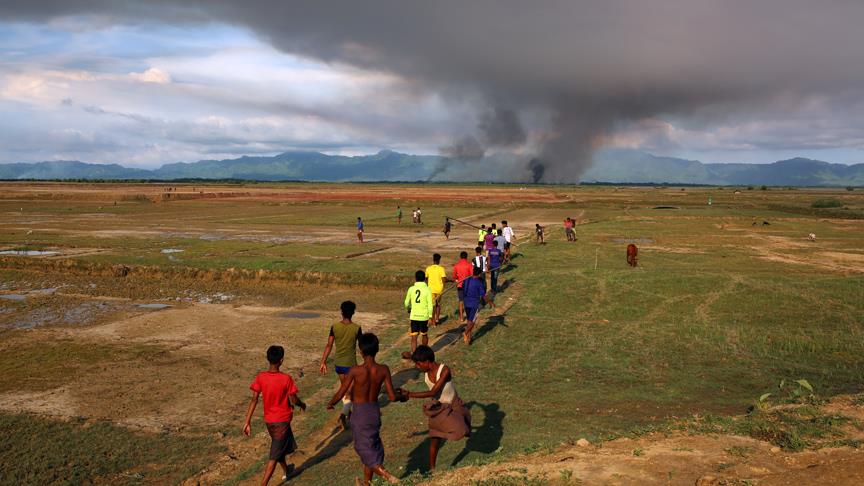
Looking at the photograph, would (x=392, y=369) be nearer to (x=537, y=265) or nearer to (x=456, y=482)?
(x=456, y=482)

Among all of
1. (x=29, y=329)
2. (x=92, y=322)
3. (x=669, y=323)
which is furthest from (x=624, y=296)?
(x=29, y=329)

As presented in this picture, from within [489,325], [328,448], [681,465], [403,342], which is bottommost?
[328,448]

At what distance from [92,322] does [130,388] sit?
783 centimetres

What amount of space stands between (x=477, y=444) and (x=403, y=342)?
697cm

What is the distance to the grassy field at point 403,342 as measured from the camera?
10172mm

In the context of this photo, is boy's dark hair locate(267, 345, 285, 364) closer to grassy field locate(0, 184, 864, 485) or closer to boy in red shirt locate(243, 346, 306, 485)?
boy in red shirt locate(243, 346, 306, 485)

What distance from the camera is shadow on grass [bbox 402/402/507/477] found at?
891cm

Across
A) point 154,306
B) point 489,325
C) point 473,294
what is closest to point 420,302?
point 473,294

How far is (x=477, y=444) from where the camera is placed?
9445 mm

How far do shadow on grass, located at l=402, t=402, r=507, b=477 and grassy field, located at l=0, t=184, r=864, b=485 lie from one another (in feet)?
0.14

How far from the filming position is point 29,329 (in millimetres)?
18312

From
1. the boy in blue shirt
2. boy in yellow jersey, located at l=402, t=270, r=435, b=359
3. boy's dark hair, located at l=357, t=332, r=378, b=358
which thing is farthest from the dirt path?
the boy in blue shirt

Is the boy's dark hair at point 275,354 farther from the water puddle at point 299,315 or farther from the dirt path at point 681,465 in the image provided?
the water puddle at point 299,315

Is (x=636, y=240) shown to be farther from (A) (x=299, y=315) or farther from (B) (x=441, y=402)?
(B) (x=441, y=402)
